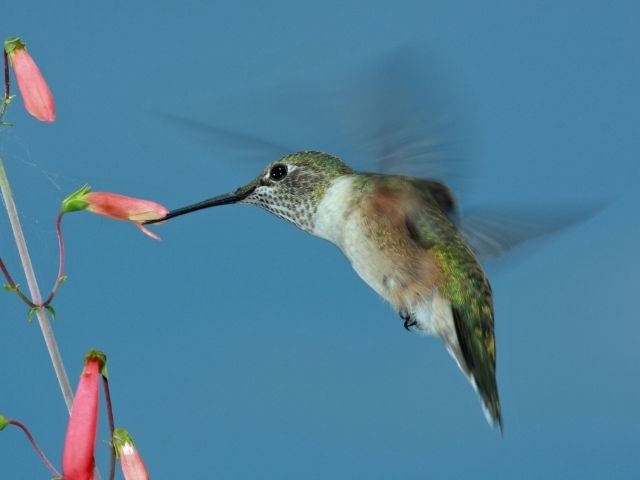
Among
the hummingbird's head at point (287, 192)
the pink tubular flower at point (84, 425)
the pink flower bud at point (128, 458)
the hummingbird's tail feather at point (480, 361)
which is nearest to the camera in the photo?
the pink tubular flower at point (84, 425)

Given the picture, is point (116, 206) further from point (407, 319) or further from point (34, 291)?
point (407, 319)

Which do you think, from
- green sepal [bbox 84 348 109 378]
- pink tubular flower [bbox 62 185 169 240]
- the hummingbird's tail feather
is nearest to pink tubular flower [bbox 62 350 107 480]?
green sepal [bbox 84 348 109 378]

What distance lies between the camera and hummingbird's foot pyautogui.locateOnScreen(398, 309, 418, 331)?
1.30 meters

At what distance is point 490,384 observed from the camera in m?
1.23

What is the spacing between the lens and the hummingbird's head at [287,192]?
1272mm

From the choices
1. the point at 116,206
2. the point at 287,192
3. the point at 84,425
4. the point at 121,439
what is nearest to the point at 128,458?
the point at 121,439

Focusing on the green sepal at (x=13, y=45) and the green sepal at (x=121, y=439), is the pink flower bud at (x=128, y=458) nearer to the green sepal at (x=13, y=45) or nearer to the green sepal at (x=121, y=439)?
the green sepal at (x=121, y=439)

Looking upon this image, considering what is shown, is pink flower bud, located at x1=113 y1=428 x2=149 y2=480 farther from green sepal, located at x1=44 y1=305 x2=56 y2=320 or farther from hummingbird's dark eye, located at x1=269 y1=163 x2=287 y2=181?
hummingbird's dark eye, located at x1=269 y1=163 x2=287 y2=181

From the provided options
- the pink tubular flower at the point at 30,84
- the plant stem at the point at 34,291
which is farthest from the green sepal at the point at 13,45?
the plant stem at the point at 34,291

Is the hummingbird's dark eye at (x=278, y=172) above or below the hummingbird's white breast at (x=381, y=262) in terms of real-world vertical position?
above

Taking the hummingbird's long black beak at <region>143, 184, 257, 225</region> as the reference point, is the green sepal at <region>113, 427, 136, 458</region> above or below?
below

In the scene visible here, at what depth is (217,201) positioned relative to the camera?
1255 millimetres

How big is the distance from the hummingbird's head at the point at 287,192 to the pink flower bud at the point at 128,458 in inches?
13.5

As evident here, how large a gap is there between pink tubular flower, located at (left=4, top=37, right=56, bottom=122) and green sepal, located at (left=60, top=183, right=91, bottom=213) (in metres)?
0.12
